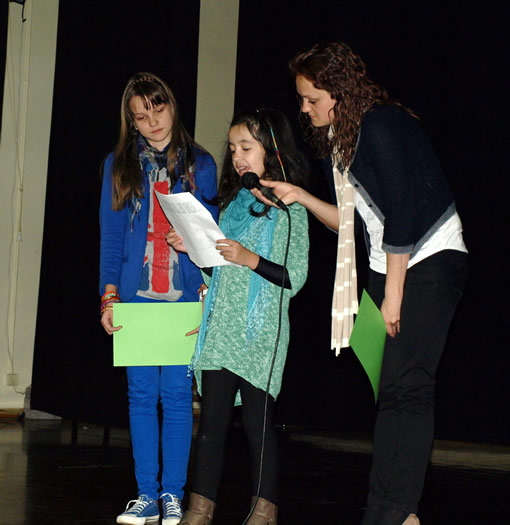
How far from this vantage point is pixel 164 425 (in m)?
2.32

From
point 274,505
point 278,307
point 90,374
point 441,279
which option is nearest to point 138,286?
point 278,307

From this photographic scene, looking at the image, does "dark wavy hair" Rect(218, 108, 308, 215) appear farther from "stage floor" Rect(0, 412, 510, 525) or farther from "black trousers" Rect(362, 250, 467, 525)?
"stage floor" Rect(0, 412, 510, 525)

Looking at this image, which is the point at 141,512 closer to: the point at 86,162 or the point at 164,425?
the point at 164,425

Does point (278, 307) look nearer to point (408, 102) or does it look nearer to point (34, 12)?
point (408, 102)

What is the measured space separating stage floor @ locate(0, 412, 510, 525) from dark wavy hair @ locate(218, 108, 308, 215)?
946mm

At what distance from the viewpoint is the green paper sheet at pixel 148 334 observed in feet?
7.43

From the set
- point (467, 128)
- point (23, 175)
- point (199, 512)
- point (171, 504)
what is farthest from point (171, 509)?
point (23, 175)

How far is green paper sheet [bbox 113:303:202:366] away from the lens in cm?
226

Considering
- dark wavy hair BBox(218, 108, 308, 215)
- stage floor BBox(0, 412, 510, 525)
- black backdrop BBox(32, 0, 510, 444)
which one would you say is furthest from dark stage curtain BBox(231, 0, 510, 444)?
dark wavy hair BBox(218, 108, 308, 215)

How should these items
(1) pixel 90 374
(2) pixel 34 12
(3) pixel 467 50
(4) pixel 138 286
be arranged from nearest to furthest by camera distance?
(4) pixel 138 286
(3) pixel 467 50
(1) pixel 90 374
(2) pixel 34 12

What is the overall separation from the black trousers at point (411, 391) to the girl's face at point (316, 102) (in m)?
0.40

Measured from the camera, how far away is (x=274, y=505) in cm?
211

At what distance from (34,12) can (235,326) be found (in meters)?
3.62

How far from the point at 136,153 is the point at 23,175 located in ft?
9.12
